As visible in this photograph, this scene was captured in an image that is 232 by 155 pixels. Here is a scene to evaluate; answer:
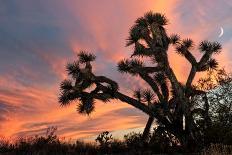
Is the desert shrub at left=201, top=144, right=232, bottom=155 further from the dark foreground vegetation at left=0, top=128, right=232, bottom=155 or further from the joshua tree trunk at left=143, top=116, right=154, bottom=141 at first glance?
the joshua tree trunk at left=143, top=116, right=154, bottom=141

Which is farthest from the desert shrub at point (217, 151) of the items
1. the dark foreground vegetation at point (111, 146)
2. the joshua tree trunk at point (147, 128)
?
the joshua tree trunk at point (147, 128)

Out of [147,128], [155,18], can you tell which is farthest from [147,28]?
[147,128]

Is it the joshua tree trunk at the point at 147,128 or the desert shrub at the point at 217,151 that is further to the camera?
the joshua tree trunk at the point at 147,128

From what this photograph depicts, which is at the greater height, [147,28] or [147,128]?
[147,28]

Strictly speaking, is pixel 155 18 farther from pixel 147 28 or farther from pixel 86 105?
pixel 86 105

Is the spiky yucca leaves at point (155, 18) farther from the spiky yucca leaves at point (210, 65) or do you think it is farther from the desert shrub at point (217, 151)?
the desert shrub at point (217, 151)

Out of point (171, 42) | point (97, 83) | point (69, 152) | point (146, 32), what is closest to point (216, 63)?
point (171, 42)

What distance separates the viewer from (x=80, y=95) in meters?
26.2

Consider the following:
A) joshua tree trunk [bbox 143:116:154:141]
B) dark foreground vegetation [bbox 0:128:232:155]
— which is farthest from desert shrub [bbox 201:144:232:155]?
joshua tree trunk [bbox 143:116:154:141]

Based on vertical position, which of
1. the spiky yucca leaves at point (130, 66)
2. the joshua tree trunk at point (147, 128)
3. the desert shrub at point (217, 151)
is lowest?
the desert shrub at point (217, 151)

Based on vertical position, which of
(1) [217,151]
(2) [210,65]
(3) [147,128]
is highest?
(2) [210,65]

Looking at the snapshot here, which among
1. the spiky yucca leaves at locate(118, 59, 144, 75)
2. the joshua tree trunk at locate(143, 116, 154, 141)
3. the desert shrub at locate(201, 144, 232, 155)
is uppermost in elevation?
the spiky yucca leaves at locate(118, 59, 144, 75)

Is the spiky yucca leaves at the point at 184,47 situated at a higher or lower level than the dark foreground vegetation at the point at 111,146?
higher

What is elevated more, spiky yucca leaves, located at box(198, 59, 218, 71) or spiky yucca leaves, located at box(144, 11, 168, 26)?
spiky yucca leaves, located at box(144, 11, 168, 26)
